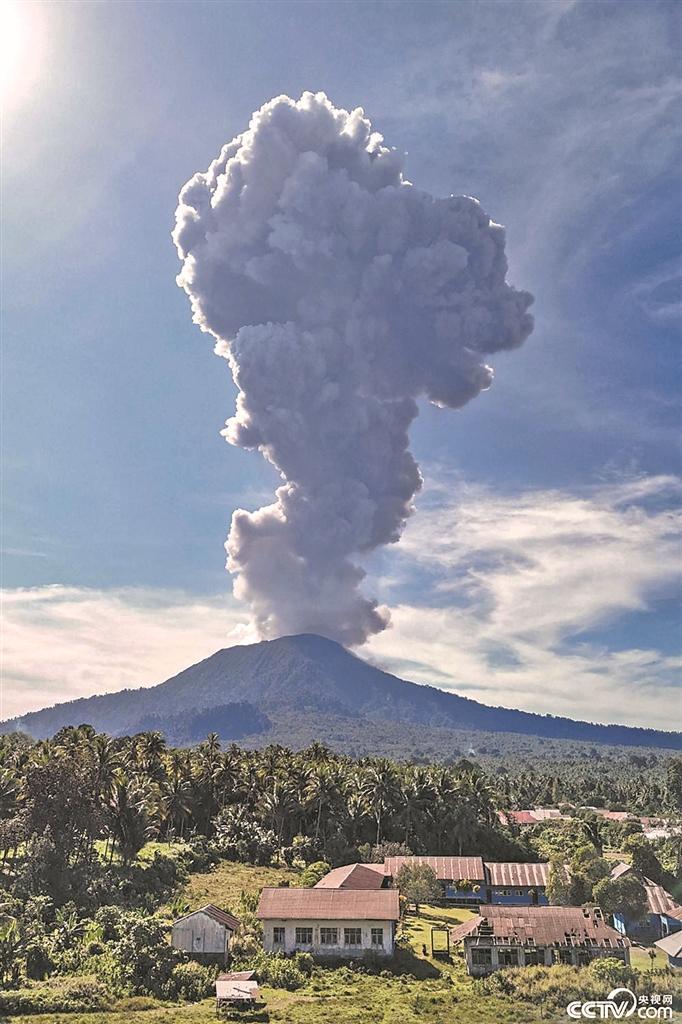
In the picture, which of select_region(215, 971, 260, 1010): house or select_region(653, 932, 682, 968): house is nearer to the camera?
select_region(215, 971, 260, 1010): house

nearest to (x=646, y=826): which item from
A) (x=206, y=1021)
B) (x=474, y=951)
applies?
(x=474, y=951)

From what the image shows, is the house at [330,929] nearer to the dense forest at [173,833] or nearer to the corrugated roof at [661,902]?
the dense forest at [173,833]

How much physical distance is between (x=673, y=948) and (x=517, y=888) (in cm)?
2352

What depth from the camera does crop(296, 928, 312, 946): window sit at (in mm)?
55125

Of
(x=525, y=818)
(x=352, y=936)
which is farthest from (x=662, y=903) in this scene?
(x=525, y=818)

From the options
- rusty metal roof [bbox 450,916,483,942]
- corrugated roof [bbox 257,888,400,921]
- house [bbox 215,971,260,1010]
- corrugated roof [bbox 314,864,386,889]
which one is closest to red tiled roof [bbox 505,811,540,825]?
corrugated roof [bbox 314,864,386,889]

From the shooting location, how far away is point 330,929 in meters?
55.2

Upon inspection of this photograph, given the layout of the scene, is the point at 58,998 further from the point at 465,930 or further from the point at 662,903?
the point at 662,903

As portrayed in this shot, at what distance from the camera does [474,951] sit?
5288 centimetres

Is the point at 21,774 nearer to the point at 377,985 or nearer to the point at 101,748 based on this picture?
the point at 101,748

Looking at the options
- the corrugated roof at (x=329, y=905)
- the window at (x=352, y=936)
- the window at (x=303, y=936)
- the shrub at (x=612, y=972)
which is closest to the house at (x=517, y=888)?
the corrugated roof at (x=329, y=905)

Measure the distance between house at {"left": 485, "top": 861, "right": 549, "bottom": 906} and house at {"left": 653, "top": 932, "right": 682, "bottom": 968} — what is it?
1913cm

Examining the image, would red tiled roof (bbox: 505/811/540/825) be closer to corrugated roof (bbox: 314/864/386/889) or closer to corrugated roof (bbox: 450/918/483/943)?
corrugated roof (bbox: 314/864/386/889)

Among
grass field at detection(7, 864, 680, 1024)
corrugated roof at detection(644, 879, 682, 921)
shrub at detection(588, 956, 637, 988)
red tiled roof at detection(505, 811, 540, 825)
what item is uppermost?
red tiled roof at detection(505, 811, 540, 825)
